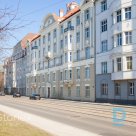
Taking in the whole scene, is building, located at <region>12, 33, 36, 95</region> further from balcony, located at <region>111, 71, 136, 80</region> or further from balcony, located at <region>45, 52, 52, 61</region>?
balcony, located at <region>111, 71, 136, 80</region>

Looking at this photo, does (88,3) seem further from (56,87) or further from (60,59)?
(56,87)

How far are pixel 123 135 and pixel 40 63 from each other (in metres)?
61.7

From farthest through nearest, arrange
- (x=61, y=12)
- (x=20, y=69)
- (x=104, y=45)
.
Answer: (x=20, y=69)
(x=61, y=12)
(x=104, y=45)

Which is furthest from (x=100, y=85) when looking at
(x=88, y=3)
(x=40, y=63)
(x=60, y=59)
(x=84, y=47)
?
(x=40, y=63)

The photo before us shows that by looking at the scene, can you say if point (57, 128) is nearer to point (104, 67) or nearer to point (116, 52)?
point (116, 52)

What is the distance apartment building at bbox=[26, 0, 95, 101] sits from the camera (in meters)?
50.1

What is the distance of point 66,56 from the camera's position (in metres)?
57.4

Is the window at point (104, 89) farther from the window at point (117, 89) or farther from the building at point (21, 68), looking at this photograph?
the building at point (21, 68)

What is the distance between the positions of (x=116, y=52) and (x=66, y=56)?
710 inches

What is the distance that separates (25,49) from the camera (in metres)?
89.8

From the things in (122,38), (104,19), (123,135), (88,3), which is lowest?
(123,135)

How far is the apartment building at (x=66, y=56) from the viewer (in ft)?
164

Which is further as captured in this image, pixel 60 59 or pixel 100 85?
pixel 60 59

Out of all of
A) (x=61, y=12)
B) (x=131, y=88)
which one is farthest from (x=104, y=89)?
(x=61, y=12)
